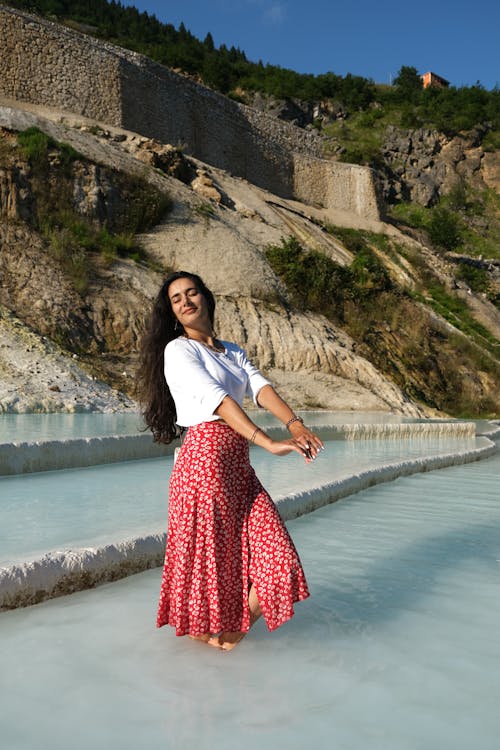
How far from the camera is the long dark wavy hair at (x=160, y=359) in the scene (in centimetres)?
262

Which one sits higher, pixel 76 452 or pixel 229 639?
pixel 76 452

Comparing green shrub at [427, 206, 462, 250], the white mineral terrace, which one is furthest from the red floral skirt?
green shrub at [427, 206, 462, 250]

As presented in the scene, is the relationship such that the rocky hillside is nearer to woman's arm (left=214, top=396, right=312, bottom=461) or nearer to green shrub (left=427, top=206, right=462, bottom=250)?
woman's arm (left=214, top=396, right=312, bottom=461)

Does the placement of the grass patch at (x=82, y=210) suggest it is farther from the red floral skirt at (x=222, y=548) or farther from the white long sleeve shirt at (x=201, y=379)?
the red floral skirt at (x=222, y=548)

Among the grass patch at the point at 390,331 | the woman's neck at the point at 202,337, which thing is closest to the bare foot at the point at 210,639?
the woman's neck at the point at 202,337

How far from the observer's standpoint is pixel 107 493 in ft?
16.9

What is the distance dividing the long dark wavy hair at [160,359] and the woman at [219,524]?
5.6 inches

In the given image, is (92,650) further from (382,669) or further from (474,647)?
(474,647)

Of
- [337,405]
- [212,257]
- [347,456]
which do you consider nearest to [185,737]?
[347,456]

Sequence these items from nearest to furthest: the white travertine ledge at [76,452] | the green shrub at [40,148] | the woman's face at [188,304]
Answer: the woman's face at [188,304] < the white travertine ledge at [76,452] < the green shrub at [40,148]

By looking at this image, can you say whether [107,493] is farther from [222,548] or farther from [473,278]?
[473,278]

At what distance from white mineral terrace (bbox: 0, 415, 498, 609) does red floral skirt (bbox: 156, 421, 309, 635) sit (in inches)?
Answer: 29.4

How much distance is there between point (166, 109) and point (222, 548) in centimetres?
3115

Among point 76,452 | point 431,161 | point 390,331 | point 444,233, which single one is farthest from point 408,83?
point 76,452
